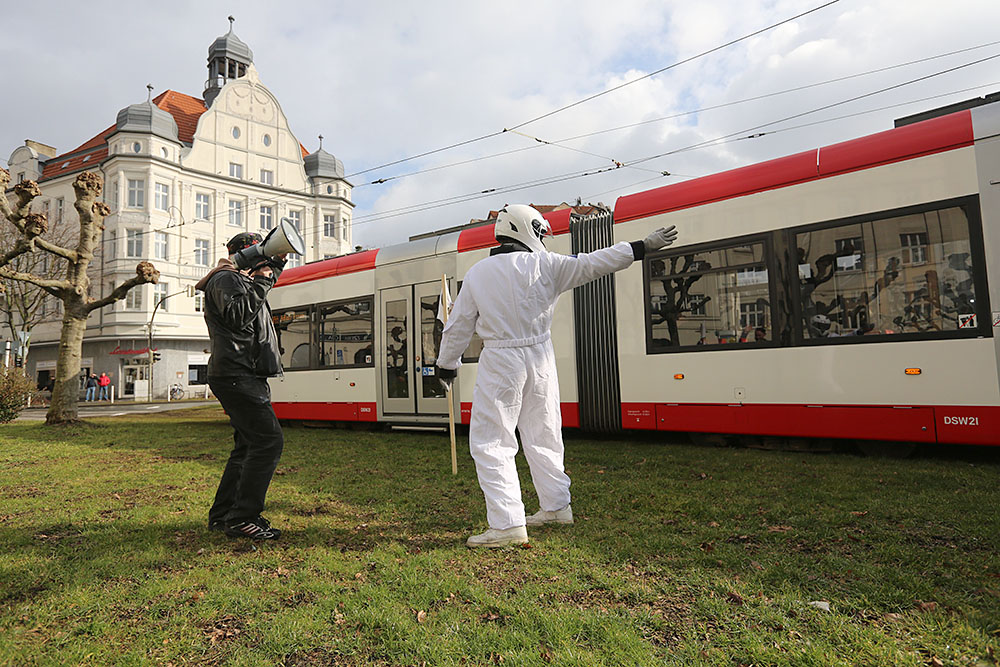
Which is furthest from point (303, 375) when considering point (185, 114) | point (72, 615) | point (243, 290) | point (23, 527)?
point (185, 114)

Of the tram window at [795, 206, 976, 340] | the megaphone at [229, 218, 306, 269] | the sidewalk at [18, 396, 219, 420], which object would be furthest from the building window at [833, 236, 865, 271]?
the sidewalk at [18, 396, 219, 420]

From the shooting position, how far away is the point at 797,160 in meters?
7.69

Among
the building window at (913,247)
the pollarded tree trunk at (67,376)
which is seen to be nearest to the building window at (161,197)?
the pollarded tree trunk at (67,376)

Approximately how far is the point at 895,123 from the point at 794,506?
5280 mm

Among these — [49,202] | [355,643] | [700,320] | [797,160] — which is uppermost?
[49,202]

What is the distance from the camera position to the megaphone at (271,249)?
4680 millimetres

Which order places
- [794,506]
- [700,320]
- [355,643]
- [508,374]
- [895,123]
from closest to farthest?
[355,643]
[508,374]
[794,506]
[895,123]
[700,320]

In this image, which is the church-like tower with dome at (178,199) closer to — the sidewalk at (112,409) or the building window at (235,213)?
the building window at (235,213)

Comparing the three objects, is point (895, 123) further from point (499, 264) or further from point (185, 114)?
point (185, 114)

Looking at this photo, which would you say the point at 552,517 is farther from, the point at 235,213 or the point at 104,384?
the point at 235,213

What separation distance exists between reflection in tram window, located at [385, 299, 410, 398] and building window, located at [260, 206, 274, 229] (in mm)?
37411

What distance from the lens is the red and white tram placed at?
21.1 ft

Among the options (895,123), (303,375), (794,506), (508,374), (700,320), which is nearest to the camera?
(508,374)

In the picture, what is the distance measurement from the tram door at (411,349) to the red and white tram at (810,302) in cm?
78
